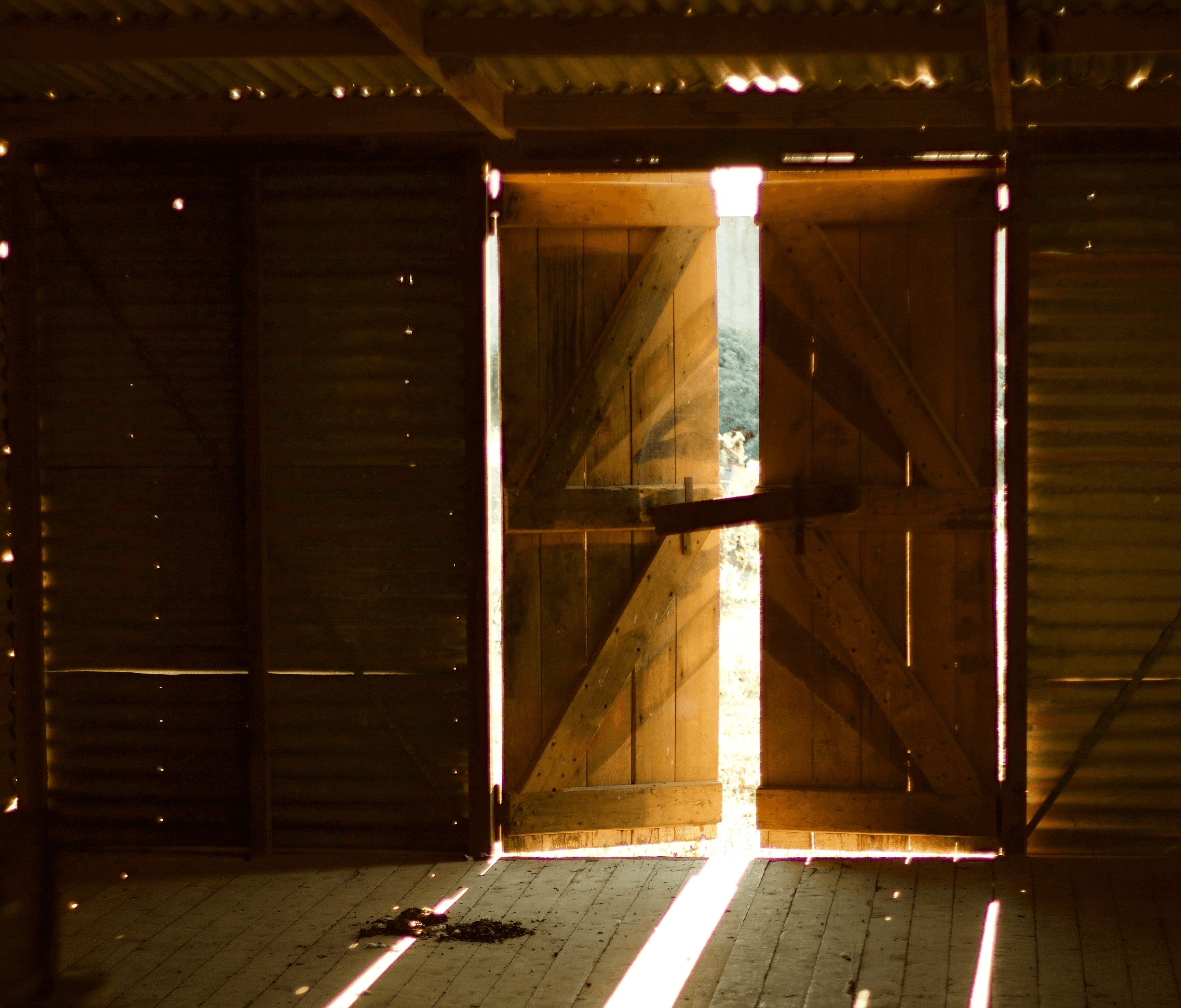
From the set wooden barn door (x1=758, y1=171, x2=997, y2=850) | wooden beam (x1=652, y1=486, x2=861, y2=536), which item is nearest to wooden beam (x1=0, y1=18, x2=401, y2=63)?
wooden barn door (x1=758, y1=171, x2=997, y2=850)

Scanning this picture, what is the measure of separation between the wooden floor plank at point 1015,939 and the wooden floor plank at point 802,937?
665 mm

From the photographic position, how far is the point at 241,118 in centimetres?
587

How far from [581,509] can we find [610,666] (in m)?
0.78

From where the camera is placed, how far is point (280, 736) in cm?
612

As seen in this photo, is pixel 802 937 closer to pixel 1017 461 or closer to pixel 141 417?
pixel 1017 461

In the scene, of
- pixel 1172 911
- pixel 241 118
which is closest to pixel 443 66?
pixel 241 118

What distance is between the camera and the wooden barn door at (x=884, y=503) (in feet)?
19.2

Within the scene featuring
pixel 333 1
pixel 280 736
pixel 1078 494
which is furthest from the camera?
pixel 280 736

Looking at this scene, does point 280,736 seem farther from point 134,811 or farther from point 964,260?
point 964,260

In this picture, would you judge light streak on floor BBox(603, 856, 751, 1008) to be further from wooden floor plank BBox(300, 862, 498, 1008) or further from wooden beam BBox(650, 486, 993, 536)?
wooden beam BBox(650, 486, 993, 536)

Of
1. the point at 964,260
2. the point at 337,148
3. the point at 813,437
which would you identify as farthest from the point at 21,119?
the point at 964,260

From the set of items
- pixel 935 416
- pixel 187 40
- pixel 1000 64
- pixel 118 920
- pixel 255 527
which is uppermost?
pixel 187 40

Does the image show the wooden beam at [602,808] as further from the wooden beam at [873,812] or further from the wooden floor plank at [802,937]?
the wooden floor plank at [802,937]

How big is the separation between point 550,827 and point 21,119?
4.27m
